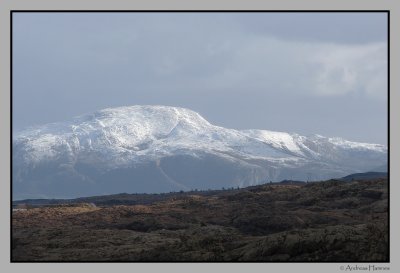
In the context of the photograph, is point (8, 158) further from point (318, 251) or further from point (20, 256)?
point (318, 251)

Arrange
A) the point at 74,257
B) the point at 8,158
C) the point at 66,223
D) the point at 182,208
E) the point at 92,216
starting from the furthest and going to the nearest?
the point at 182,208
the point at 92,216
the point at 66,223
the point at 74,257
the point at 8,158

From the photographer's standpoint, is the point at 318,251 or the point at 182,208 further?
the point at 182,208

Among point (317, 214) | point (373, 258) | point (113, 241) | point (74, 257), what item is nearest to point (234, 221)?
point (317, 214)

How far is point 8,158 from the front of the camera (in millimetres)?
47781

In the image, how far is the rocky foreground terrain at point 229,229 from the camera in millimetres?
48281

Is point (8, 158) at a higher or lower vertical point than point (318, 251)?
higher

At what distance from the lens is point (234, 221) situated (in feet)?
248

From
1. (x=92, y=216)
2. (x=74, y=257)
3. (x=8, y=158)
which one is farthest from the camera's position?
(x=92, y=216)

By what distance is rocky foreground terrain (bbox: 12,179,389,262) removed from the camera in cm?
4828

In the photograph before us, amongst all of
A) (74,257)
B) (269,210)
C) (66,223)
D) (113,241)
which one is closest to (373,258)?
(74,257)

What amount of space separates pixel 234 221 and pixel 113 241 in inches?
637

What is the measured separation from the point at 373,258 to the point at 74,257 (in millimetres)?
20663

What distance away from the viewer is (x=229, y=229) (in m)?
70.9

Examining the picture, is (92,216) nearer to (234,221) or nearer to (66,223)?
(66,223)
